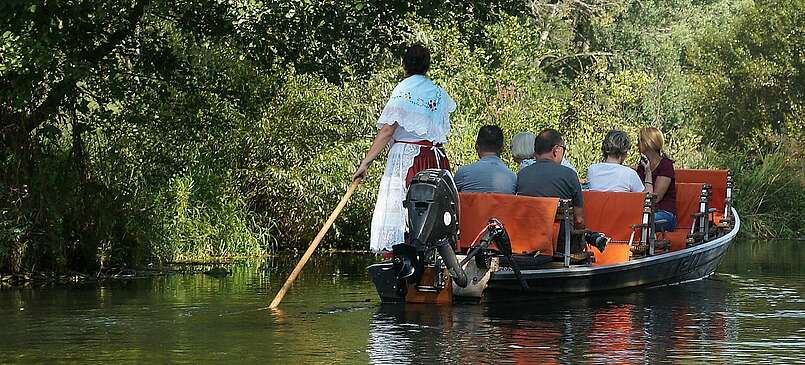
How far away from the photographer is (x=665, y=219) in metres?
15.6

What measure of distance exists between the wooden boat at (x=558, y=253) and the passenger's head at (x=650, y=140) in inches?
30.2

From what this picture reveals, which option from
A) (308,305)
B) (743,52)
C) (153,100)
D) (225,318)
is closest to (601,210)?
(308,305)

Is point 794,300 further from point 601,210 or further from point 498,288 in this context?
point 498,288

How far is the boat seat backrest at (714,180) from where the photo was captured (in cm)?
1825

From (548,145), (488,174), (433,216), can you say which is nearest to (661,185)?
(548,145)

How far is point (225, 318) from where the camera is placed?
1226 cm

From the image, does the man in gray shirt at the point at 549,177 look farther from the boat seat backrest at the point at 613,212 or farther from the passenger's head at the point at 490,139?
the boat seat backrest at the point at 613,212

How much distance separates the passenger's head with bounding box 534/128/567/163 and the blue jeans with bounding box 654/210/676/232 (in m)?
2.04

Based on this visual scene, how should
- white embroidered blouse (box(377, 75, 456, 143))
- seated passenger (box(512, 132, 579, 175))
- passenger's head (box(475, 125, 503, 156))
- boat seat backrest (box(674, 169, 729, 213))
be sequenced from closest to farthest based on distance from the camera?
white embroidered blouse (box(377, 75, 456, 143))
passenger's head (box(475, 125, 503, 156))
seated passenger (box(512, 132, 579, 175))
boat seat backrest (box(674, 169, 729, 213))

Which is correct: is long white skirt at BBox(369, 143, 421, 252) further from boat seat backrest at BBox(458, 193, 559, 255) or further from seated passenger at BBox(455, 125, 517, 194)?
seated passenger at BBox(455, 125, 517, 194)

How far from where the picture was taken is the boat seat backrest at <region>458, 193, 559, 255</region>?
13.1 meters

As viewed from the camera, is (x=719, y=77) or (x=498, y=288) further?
(x=719, y=77)

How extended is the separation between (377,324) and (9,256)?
5.79 meters

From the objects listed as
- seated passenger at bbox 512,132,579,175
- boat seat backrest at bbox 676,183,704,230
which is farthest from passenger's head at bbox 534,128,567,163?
boat seat backrest at bbox 676,183,704,230
